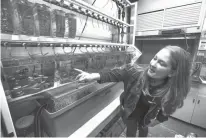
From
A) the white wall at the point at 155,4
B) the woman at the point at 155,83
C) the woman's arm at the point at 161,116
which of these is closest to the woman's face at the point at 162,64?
the woman at the point at 155,83

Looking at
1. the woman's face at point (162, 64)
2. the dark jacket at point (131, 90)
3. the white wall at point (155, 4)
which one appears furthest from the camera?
the white wall at point (155, 4)

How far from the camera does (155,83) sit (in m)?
0.98

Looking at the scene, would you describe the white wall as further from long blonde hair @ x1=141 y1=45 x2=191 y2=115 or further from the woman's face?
the woman's face

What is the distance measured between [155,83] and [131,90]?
0.89ft

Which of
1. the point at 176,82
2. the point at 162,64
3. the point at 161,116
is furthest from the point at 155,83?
the point at 161,116

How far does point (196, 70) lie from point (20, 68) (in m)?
2.43

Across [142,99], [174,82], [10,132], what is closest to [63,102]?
[10,132]

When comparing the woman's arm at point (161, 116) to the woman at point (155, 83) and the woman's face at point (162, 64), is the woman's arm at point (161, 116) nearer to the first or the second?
the woman at point (155, 83)

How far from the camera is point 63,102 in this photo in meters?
0.67

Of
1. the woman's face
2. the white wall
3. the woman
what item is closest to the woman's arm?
the woman

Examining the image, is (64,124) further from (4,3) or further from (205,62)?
(205,62)

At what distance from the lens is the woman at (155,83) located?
0.79 metres

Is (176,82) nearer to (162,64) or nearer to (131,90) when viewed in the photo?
(162,64)

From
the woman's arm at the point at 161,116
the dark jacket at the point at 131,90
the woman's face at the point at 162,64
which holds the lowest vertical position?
the woman's arm at the point at 161,116
